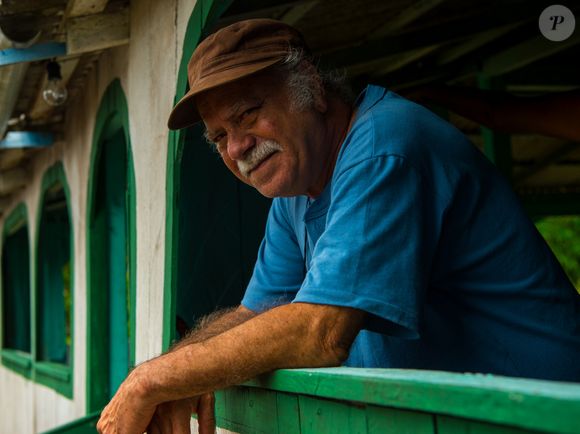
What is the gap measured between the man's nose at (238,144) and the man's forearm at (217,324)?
0.48 m

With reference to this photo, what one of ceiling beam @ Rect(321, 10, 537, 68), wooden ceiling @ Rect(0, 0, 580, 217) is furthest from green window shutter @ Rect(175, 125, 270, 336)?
ceiling beam @ Rect(321, 10, 537, 68)

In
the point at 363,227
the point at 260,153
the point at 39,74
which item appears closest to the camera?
the point at 363,227

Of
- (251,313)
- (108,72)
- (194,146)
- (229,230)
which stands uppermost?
(108,72)

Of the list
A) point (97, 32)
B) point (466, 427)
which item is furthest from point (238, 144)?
point (97, 32)

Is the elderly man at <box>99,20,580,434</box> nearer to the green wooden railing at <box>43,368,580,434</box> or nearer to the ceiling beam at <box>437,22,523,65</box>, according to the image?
the green wooden railing at <box>43,368,580,434</box>

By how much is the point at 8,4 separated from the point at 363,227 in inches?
120

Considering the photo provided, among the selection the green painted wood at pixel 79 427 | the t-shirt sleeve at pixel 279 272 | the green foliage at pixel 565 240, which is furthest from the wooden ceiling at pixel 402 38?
the green foliage at pixel 565 240

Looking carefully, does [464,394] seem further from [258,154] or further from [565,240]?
[565,240]

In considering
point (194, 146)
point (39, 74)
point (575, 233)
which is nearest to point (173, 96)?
point (194, 146)

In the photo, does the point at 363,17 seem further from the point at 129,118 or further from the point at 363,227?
the point at 363,227

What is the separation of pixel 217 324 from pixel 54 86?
3470mm

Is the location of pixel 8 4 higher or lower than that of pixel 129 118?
higher

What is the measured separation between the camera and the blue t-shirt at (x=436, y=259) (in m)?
1.99

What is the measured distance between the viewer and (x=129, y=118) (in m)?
5.02
